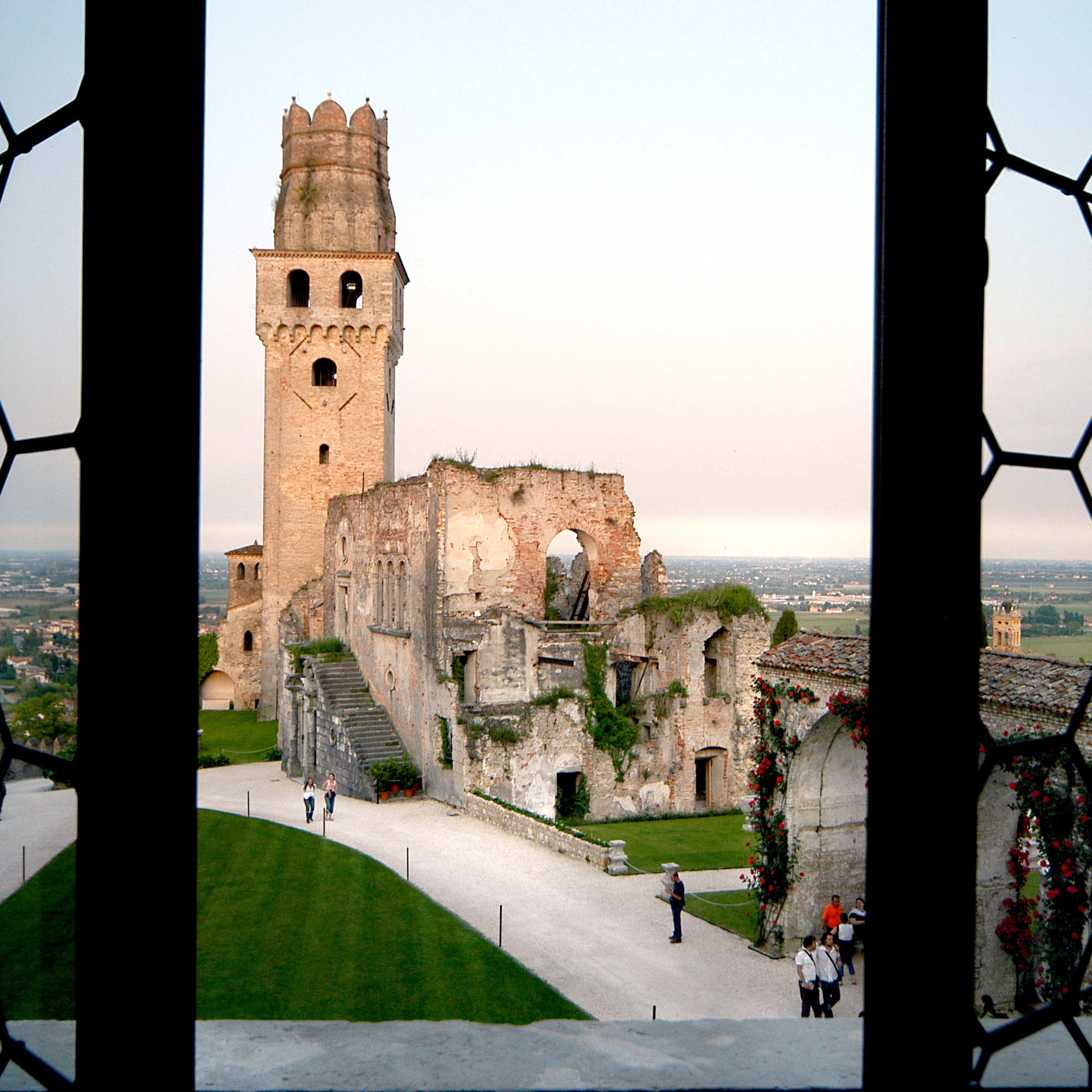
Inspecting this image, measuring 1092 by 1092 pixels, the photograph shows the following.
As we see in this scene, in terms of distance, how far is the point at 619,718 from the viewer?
22.7m

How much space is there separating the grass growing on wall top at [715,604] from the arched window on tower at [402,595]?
637cm

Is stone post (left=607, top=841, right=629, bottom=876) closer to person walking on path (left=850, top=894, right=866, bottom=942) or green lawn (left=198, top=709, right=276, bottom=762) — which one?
person walking on path (left=850, top=894, right=866, bottom=942)

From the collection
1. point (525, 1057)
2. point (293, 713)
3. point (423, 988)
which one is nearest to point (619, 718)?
point (293, 713)

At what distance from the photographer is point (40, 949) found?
1568 millimetres

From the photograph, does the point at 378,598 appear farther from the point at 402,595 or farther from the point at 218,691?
the point at 218,691

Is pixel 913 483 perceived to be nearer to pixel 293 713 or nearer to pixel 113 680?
pixel 113 680

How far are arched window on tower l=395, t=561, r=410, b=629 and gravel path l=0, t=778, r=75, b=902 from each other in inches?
917

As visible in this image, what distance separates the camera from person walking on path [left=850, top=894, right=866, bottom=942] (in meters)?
12.4

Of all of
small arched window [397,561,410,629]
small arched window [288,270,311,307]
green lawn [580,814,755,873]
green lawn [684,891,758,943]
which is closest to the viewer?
green lawn [684,891,758,943]

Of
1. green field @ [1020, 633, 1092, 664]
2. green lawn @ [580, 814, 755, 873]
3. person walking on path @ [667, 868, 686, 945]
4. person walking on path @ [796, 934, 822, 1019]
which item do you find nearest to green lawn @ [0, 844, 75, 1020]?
green field @ [1020, 633, 1092, 664]

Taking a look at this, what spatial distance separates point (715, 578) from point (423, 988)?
49.6 ft

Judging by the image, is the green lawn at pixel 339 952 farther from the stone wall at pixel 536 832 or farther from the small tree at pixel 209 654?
the small tree at pixel 209 654

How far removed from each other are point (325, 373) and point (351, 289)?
314cm

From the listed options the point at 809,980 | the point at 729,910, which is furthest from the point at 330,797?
the point at 809,980
